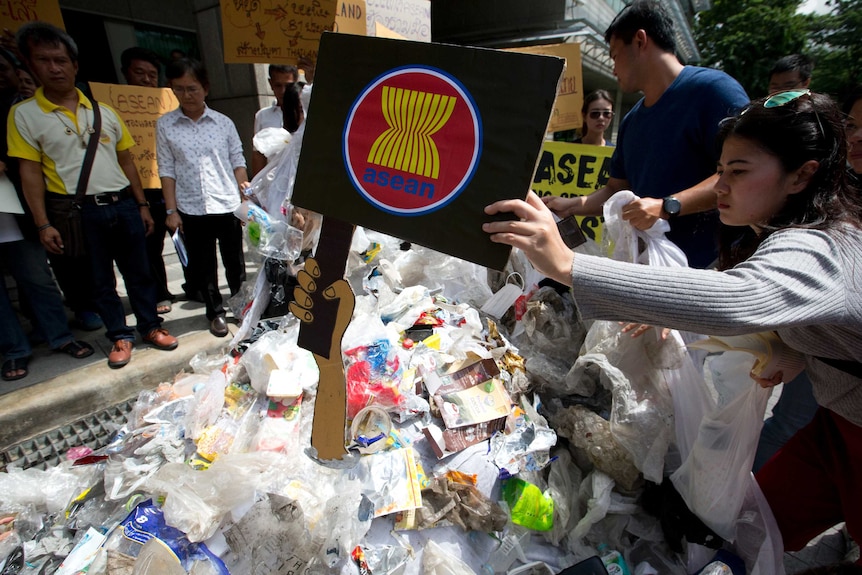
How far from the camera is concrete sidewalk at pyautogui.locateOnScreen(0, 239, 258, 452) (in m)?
2.32

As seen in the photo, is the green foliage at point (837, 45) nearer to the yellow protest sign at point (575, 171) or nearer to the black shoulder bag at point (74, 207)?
the yellow protest sign at point (575, 171)

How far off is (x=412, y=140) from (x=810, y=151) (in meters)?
1.00

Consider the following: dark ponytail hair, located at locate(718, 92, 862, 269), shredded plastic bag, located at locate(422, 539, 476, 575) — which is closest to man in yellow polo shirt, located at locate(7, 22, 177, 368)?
shredded plastic bag, located at locate(422, 539, 476, 575)

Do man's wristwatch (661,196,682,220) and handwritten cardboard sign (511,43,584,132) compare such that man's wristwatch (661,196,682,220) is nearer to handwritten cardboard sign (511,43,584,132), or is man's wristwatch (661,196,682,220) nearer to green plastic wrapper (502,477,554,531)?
green plastic wrapper (502,477,554,531)

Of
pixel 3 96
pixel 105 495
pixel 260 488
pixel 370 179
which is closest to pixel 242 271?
pixel 3 96

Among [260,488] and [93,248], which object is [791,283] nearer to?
[260,488]

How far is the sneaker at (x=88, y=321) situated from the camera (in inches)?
124

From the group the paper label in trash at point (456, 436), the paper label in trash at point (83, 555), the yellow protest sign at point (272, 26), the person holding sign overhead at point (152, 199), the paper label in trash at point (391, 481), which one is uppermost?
the yellow protest sign at point (272, 26)

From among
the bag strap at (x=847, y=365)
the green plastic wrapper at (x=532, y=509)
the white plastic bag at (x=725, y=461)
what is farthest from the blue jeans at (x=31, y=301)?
the bag strap at (x=847, y=365)

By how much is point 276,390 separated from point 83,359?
1657 millimetres

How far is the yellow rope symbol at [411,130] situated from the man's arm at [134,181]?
8.35 feet

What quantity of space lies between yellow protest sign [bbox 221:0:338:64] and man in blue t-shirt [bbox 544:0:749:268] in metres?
1.98

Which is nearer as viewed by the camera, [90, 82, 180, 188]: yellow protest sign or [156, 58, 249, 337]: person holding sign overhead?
[156, 58, 249, 337]: person holding sign overhead

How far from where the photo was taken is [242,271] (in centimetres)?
358
